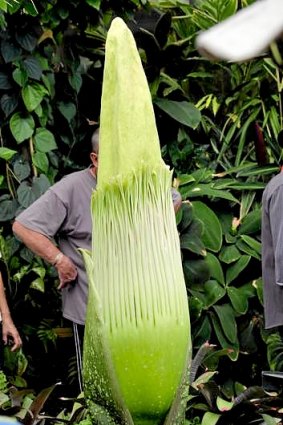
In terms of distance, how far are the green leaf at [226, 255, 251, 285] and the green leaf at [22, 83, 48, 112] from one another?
1292mm

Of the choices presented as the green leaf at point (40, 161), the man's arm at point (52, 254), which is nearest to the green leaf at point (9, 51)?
the green leaf at point (40, 161)

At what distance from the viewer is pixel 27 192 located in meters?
4.42

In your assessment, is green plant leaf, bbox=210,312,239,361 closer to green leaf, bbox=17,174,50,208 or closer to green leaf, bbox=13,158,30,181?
green leaf, bbox=17,174,50,208

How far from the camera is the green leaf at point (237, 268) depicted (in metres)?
4.55

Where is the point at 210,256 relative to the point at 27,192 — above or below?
below

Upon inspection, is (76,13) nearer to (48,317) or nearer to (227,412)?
(48,317)

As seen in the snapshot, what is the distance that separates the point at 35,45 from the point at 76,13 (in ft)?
1.12

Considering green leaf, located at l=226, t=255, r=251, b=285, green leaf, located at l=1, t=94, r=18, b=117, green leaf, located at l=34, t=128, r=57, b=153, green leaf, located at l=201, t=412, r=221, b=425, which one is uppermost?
green leaf, located at l=1, t=94, r=18, b=117

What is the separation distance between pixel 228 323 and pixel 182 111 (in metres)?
1.32

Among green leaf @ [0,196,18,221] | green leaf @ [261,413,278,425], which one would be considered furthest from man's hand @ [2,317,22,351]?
green leaf @ [261,413,278,425]

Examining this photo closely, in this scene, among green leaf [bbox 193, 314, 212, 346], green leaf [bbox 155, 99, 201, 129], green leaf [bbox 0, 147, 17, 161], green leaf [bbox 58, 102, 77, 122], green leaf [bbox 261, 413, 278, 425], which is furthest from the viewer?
green leaf [bbox 155, 99, 201, 129]

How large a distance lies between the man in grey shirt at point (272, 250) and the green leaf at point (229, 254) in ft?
3.11

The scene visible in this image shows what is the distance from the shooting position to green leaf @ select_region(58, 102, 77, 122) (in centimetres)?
475

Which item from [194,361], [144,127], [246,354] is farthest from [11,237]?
[144,127]
